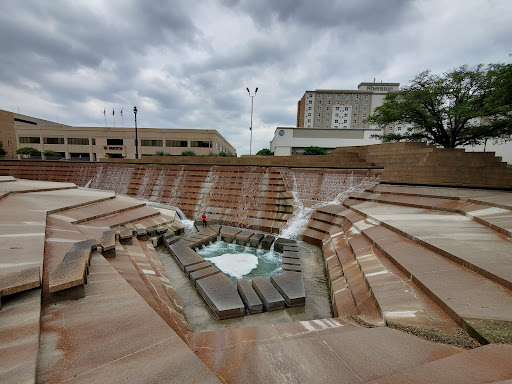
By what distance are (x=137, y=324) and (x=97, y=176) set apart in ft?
58.4

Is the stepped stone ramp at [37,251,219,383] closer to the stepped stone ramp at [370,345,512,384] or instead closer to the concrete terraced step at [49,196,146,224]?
the stepped stone ramp at [370,345,512,384]

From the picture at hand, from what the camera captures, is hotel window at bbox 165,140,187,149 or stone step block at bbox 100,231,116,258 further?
hotel window at bbox 165,140,187,149

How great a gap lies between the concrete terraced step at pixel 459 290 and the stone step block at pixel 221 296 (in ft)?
9.82

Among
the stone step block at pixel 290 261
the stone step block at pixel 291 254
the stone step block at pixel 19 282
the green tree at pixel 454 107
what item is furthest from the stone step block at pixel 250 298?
the green tree at pixel 454 107

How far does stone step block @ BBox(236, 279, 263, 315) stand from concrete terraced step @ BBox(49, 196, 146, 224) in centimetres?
563

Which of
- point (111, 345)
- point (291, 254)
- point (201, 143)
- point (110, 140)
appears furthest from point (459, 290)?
point (110, 140)

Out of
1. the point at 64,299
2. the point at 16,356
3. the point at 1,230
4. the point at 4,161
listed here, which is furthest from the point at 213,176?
the point at 4,161

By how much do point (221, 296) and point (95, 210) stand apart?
6464 mm

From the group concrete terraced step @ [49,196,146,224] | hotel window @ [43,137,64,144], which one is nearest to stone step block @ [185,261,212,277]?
concrete terraced step @ [49,196,146,224]

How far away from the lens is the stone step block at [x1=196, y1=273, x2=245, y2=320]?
3.89 metres

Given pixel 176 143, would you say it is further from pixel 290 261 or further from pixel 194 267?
pixel 290 261

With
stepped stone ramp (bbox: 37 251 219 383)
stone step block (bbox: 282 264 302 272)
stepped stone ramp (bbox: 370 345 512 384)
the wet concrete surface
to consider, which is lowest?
the wet concrete surface

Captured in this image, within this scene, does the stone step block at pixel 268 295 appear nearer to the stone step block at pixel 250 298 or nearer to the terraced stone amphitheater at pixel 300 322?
the stone step block at pixel 250 298

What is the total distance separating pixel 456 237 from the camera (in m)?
4.41
